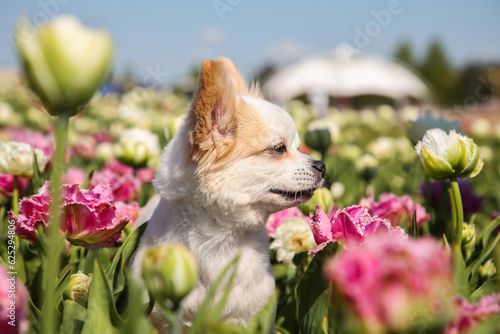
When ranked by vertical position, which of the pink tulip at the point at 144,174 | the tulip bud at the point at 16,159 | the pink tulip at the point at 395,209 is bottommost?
the pink tulip at the point at 144,174

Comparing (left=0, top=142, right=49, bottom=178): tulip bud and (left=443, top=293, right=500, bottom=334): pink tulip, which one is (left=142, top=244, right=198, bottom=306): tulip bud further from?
(left=0, top=142, right=49, bottom=178): tulip bud

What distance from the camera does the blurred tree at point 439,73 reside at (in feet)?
96.8

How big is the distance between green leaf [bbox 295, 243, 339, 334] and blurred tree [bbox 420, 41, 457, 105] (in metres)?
28.9

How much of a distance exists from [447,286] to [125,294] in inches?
30.3

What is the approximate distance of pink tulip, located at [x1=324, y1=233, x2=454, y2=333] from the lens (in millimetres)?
469

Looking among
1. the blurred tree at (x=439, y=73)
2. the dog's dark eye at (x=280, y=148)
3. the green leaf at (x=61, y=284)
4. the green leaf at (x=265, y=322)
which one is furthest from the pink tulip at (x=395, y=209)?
the blurred tree at (x=439, y=73)

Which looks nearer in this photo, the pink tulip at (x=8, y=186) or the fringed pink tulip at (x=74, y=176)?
the pink tulip at (x=8, y=186)

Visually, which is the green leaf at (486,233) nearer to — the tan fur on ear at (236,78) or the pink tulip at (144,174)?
the tan fur on ear at (236,78)

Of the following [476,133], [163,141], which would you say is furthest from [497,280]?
[476,133]

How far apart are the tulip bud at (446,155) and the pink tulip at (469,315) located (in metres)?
0.46

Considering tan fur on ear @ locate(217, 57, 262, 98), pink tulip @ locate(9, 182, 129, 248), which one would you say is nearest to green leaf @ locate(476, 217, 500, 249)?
tan fur on ear @ locate(217, 57, 262, 98)

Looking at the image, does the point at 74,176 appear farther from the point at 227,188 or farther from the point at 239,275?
the point at 239,275

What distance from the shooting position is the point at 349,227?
949mm

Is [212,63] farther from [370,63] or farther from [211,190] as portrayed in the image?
[370,63]
